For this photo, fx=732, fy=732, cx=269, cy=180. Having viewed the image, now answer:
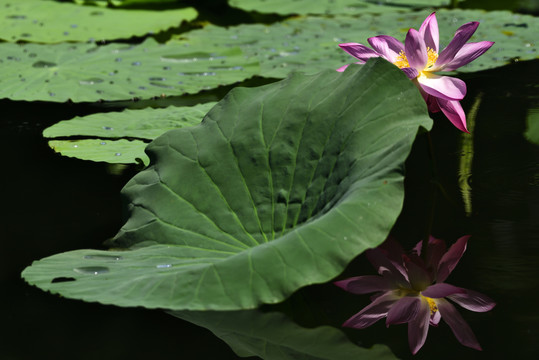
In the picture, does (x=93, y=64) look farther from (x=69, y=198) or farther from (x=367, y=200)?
(x=367, y=200)

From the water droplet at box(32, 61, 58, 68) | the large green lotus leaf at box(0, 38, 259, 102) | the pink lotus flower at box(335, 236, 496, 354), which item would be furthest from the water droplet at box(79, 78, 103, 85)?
the pink lotus flower at box(335, 236, 496, 354)

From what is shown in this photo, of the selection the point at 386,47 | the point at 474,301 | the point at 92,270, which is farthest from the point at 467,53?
the point at 92,270

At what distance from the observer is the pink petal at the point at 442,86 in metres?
1.30

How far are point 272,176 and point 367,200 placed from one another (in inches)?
10.1

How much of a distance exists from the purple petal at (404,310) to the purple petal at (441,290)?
0.02 meters

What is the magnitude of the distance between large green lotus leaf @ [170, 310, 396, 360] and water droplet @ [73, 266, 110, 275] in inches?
5.4

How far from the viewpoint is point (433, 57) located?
1364mm

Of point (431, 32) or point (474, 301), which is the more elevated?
point (431, 32)

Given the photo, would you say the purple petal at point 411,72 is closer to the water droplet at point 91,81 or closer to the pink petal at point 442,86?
the pink petal at point 442,86

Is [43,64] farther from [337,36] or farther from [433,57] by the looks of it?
[433,57]

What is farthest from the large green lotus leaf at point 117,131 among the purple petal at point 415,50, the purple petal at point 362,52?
the purple petal at point 415,50

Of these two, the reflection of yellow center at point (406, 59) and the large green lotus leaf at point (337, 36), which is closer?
the reflection of yellow center at point (406, 59)

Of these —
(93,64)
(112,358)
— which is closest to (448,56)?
(112,358)

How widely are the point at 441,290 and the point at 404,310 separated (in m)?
0.08
